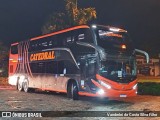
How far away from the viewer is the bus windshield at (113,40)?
1677 centimetres

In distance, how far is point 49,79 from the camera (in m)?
21.3

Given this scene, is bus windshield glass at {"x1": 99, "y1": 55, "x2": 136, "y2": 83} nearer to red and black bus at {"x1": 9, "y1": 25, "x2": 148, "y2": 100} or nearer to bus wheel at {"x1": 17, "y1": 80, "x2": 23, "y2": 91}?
red and black bus at {"x1": 9, "y1": 25, "x2": 148, "y2": 100}

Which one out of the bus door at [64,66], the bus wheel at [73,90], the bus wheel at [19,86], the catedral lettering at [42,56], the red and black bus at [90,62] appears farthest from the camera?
the bus wheel at [19,86]

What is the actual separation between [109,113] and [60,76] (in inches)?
286

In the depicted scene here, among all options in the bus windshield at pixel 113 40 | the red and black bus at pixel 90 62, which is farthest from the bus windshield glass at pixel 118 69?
the bus windshield at pixel 113 40

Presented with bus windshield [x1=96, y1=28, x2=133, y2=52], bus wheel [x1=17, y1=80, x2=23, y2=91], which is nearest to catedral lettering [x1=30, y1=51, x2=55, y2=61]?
bus wheel [x1=17, y1=80, x2=23, y2=91]

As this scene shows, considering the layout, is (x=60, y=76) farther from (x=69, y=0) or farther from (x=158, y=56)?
(x=158, y=56)

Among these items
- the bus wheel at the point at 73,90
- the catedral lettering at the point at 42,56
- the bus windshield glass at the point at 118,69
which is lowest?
the bus wheel at the point at 73,90

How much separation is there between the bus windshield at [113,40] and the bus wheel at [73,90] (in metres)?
3.20

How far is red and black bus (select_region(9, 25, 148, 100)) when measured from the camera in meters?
16.6

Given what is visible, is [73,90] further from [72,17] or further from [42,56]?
[72,17]

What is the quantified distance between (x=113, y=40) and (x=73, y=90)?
3.65 meters

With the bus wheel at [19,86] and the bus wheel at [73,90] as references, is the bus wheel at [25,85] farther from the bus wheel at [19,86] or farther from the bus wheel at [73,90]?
the bus wheel at [73,90]

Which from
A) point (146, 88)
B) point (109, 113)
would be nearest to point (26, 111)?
point (109, 113)
